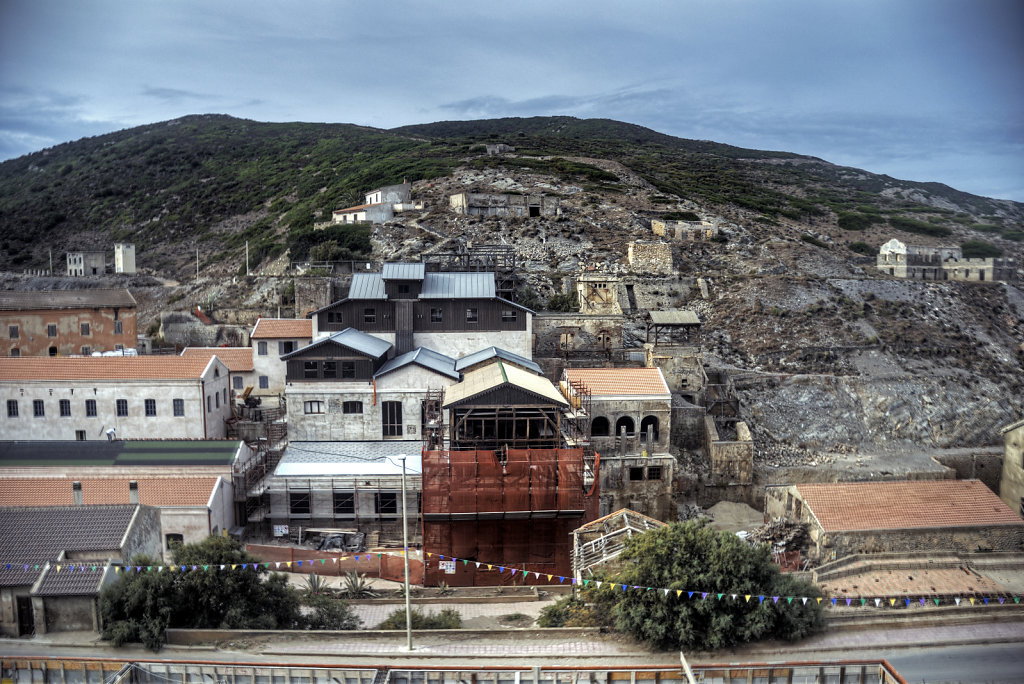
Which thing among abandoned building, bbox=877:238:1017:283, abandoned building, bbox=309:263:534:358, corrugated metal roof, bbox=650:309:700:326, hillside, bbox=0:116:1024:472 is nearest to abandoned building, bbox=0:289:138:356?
hillside, bbox=0:116:1024:472

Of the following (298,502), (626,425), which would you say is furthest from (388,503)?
(626,425)

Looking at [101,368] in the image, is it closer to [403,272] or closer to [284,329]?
[284,329]

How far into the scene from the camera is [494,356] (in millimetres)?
37844

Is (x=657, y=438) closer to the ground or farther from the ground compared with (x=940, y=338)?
closer to the ground

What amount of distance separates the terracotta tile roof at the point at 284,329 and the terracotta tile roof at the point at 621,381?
15.2 m

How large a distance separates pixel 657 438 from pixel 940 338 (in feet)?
97.1

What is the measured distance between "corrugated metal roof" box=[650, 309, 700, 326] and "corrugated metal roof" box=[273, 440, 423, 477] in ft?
52.5

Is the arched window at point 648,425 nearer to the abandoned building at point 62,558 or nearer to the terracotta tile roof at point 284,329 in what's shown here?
the terracotta tile roof at point 284,329

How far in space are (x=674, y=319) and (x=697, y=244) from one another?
24323 mm

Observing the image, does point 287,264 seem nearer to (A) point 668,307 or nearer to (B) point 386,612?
(A) point 668,307

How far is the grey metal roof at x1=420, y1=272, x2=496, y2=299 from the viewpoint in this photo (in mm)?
40562

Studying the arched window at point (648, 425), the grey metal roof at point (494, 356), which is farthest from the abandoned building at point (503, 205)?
the arched window at point (648, 425)

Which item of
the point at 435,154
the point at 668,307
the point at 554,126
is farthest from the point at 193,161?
the point at 668,307

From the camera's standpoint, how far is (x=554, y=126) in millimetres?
168875
